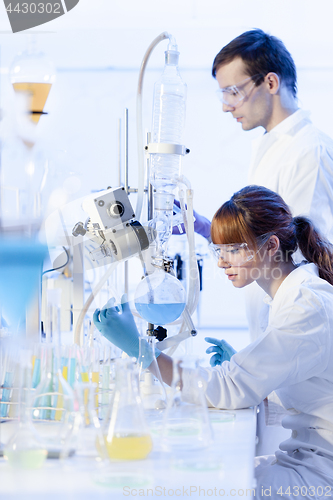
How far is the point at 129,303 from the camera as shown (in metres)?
1.39

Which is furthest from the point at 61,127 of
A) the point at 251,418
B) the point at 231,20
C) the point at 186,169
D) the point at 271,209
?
the point at 251,418

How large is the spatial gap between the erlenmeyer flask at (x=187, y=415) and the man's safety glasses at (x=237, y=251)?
60cm

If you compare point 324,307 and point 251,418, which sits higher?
point 324,307

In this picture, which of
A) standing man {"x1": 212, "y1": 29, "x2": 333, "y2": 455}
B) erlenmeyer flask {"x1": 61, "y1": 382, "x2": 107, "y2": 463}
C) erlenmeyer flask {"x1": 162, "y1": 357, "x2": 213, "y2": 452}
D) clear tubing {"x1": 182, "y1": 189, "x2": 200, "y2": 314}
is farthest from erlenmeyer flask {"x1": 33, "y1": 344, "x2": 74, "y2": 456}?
standing man {"x1": 212, "y1": 29, "x2": 333, "y2": 455}

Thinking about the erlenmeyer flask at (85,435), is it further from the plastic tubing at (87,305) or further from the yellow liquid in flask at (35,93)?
the yellow liquid in flask at (35,93)

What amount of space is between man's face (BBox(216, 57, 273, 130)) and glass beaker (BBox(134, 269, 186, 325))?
1.15 metres

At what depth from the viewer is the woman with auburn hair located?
1.26 metres

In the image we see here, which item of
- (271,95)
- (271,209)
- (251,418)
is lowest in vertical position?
(251,418)

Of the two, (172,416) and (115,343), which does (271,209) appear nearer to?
(115,343)

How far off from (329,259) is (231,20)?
3702 millimetres

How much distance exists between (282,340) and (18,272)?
0.63 metres

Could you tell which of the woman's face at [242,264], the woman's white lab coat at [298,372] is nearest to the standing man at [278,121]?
the woman's face at [242,264]

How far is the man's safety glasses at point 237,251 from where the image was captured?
1.51 m

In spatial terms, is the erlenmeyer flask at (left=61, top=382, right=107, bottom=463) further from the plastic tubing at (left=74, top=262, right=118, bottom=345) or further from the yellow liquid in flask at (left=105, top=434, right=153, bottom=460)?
the plastic tubing at (left=74, top=262, right=118, bottom=345)
